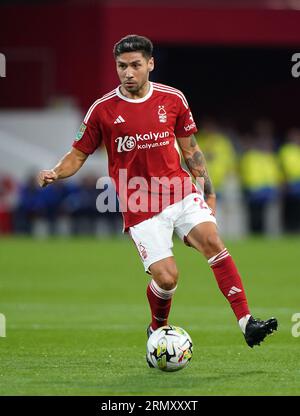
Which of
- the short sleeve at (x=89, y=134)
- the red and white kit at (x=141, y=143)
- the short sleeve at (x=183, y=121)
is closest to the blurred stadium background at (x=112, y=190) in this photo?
the red and white kit at (x=141, y=143)

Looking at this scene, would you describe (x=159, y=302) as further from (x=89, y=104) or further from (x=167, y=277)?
(x=89, y=104)

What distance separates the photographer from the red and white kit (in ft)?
29.2

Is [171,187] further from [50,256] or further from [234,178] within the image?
[234,178]

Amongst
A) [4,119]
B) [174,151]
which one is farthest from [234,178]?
[174,151]

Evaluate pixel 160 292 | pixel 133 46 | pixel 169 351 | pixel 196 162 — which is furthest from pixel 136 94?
pixel 169 351

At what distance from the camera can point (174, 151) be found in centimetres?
905

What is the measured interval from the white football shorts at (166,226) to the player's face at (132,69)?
37.5 inches

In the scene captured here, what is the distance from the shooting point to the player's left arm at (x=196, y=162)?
9.29 m

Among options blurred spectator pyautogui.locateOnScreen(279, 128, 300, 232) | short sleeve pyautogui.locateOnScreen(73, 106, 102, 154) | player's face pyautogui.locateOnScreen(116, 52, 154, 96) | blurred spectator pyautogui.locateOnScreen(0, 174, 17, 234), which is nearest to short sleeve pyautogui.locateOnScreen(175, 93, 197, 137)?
player's face pyautogui.locateOnScreen(116, 52, 154, 96)

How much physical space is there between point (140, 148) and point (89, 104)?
18.8m

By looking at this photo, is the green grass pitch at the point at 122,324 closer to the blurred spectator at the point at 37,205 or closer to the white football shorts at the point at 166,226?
the white football shorts at the point at 166,226

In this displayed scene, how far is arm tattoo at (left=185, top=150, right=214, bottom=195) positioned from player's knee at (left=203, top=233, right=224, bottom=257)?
665 millimetres

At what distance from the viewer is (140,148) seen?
888 cm

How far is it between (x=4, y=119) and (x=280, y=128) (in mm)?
9313
